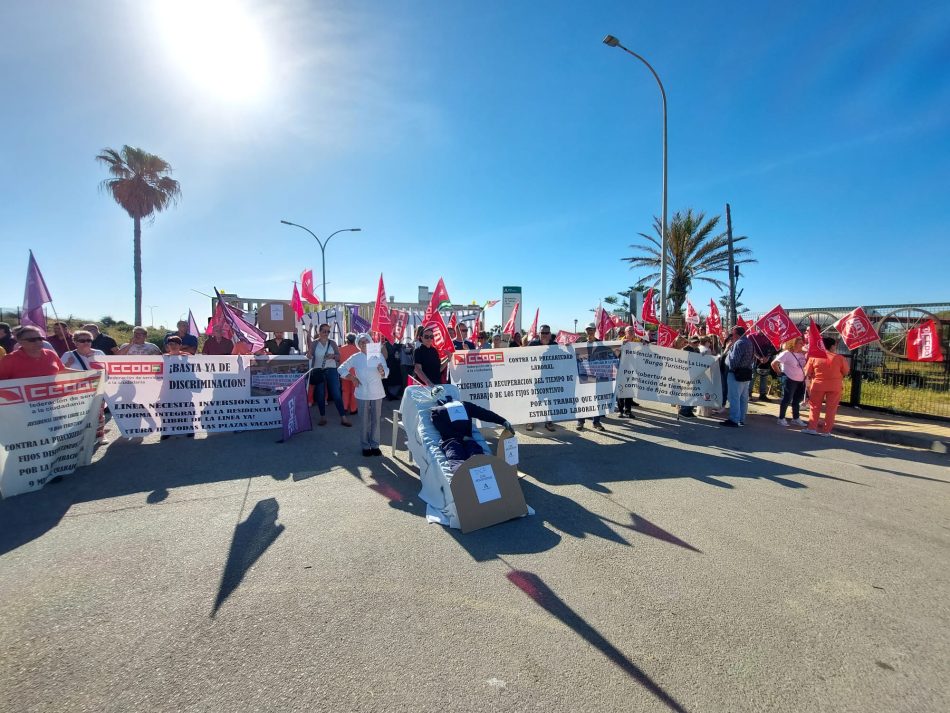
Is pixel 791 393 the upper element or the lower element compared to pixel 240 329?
lower

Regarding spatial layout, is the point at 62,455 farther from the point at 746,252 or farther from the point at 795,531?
the point at 746,252

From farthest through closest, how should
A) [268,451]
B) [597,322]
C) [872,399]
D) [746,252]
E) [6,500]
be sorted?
[746,252] < [597,322] < [872,399] < [268,451] < [6,500]

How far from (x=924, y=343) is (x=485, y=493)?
10.3m

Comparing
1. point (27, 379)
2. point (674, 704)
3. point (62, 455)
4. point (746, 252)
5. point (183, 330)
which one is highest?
point (746, 252)

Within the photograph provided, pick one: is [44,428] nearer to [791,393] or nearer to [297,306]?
[297,306]

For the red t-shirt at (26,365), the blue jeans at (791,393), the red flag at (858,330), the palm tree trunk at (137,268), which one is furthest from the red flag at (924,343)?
the palm tree trunk at (137,268)

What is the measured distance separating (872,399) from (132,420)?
14.7 m

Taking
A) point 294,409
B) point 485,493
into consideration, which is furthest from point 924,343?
point 294,409

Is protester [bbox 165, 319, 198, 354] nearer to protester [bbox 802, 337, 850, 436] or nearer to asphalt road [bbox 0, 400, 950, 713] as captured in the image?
asphalt road [bbox 0, 400, 950, 713]

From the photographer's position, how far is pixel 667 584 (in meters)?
3.10

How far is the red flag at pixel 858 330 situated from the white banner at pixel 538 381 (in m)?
4.78

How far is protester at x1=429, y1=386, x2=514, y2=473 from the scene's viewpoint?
442 centimetres

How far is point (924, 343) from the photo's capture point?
881 centimetres

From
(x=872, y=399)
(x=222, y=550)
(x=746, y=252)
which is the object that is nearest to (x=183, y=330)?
(x=222, y=550)
